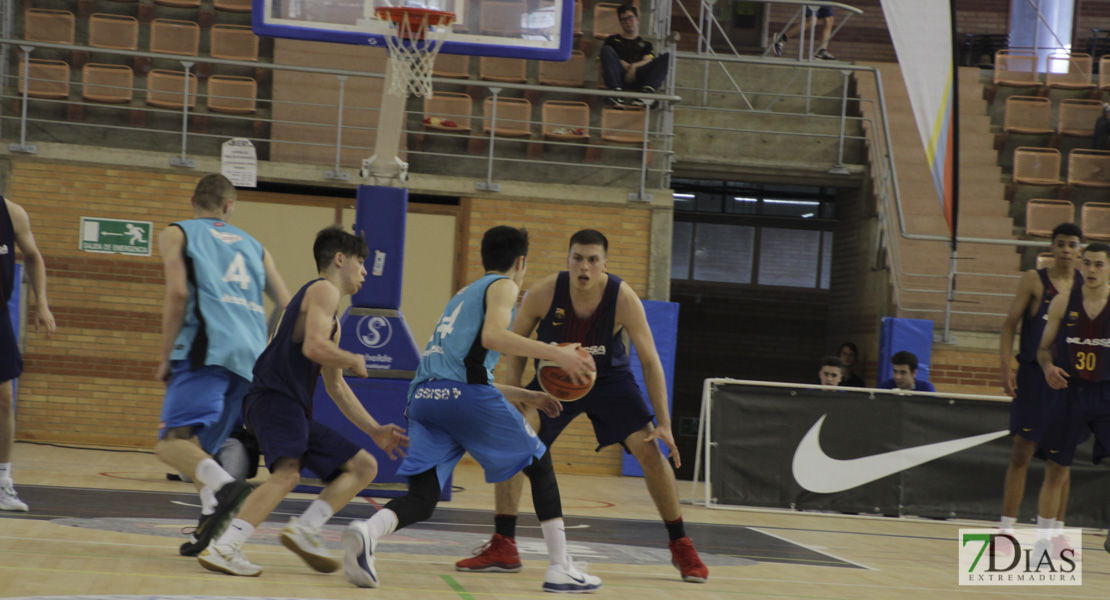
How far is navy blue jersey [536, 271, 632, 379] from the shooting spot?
5.38 meters

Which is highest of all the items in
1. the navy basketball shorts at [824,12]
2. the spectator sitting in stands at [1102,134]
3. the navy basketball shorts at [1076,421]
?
the navy basketball shorts at [824,12]

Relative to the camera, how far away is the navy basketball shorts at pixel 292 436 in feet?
15.5

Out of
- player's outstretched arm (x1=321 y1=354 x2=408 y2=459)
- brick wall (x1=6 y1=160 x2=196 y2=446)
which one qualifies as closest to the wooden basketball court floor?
player's outstretched arm (x1=321 y1=354 x2=408 y2=459)

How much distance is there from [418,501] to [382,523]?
0.71 ft

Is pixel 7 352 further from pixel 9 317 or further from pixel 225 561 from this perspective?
pixel 225 561

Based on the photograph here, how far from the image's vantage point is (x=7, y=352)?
6.11 metres

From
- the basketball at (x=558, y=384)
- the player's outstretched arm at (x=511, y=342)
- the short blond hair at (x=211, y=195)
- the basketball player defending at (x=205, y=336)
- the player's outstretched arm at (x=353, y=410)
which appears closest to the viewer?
the player's outstretched arm at (x=511, y=342)

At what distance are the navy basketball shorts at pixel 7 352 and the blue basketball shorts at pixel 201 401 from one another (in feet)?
4.80

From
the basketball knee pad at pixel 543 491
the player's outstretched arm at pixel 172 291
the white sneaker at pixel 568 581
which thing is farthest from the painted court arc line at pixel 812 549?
the player's outstretched arm at pixel 172 291

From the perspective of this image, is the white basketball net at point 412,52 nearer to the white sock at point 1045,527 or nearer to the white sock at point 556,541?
the white sock at point 556,541

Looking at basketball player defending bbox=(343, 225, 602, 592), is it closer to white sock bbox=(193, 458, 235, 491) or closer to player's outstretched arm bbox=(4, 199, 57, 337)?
white sock bbox=(193, 458, 235, 491)

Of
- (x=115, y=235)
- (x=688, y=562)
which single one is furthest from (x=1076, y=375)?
(x=115, y=235)

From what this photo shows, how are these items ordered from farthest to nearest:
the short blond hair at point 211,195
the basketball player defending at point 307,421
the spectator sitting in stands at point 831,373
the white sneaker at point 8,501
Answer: the spectator sitting in stands at point 831,373
the white sneaker at point 8,501
the short blond hair at point 211,195
the basketball player defending at point 307,421

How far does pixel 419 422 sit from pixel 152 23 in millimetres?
11224
